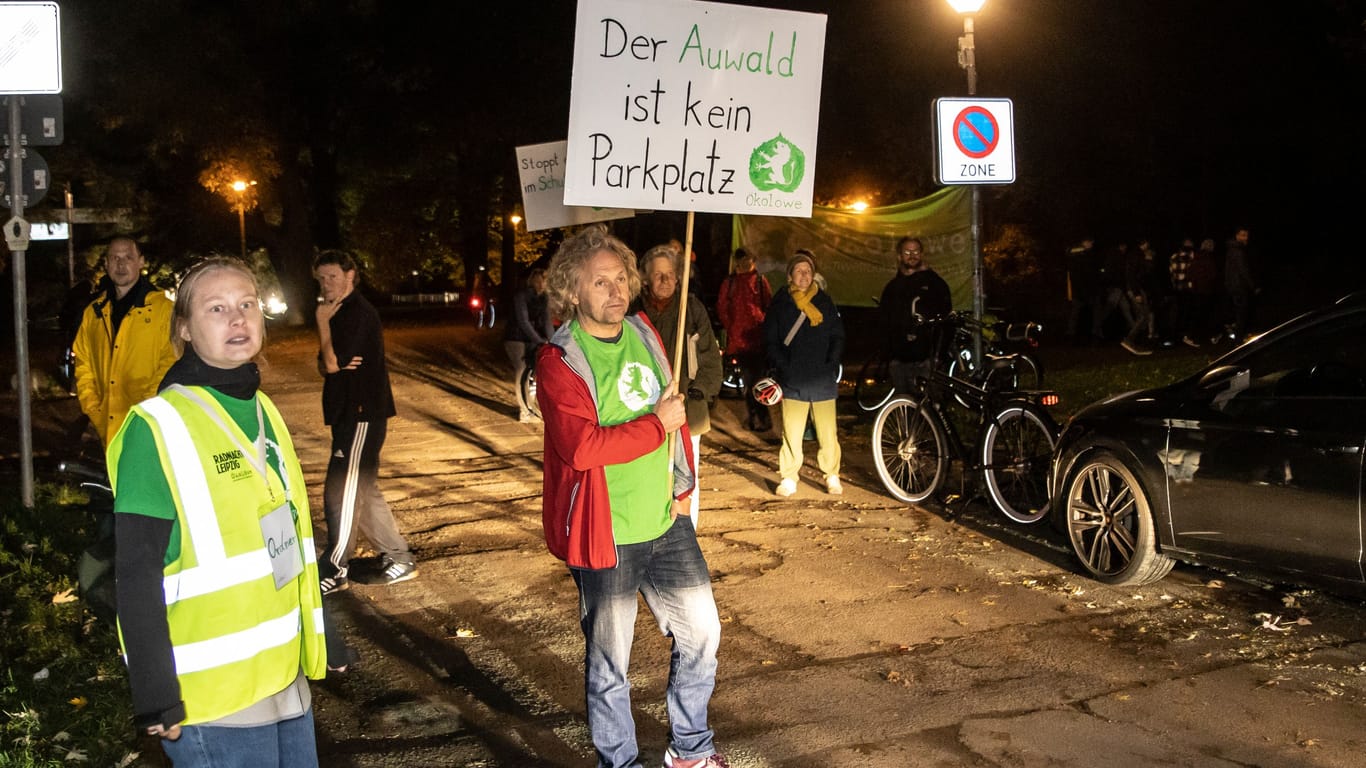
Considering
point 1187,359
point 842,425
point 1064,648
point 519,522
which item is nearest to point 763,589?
point 1064,648

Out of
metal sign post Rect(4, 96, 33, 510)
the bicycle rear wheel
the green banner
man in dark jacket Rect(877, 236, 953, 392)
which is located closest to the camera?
metal sign post Rect(4, 96, 33, 510)

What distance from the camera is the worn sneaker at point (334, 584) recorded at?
7.25m

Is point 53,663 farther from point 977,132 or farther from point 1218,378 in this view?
point 977,132

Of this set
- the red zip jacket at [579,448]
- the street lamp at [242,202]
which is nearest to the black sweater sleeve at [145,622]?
the red zip jacket at [579,448]

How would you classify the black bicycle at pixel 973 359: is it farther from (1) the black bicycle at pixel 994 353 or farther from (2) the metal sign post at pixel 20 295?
(2) the metal sign post at pixel 20 295

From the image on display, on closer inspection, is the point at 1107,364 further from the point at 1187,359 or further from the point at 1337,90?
the point at 1337,90

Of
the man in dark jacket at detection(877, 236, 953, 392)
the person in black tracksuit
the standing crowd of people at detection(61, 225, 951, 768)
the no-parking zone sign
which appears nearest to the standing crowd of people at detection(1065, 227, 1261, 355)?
the man in dark jacket at detection(877, 236, 953, 392)

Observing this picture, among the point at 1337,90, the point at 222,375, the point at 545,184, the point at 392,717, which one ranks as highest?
the point at 1337,90

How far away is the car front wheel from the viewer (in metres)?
6.95

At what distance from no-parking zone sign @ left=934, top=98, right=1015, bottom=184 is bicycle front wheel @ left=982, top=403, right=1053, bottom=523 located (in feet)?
7.42

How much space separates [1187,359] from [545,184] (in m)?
9.54

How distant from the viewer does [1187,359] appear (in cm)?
1716

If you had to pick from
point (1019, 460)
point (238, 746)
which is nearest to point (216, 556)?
point (238, 746)

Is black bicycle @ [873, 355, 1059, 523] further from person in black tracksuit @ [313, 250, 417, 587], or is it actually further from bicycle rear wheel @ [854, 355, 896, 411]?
bicycle rear wheel @ [854, 355, 896, 411]
